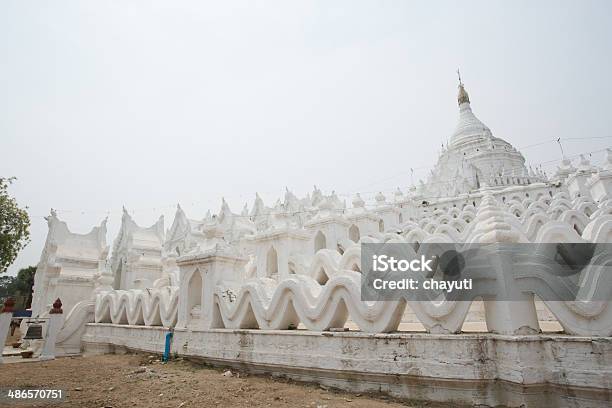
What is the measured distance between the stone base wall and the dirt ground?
0.24m

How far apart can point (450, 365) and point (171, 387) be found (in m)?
4.02

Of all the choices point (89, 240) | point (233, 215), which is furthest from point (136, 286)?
point (233, 215)

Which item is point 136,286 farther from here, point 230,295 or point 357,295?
point 357,295

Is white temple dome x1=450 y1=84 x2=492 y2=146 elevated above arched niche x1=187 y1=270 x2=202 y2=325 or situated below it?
above

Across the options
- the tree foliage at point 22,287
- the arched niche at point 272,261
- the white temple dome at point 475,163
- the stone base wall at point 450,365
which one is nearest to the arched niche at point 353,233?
the arched niche at point 272,261

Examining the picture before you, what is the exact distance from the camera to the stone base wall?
11.4 ft

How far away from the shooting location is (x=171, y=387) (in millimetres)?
5574

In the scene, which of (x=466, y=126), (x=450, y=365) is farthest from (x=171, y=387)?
(x=466, y=126)

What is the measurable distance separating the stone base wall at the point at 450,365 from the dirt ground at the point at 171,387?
242 mm

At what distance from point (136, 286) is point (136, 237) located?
4.62 meters

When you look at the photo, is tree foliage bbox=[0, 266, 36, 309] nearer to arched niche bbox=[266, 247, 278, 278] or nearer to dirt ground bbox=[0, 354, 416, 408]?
arched niche bbox=[266, 247, 278, 278]

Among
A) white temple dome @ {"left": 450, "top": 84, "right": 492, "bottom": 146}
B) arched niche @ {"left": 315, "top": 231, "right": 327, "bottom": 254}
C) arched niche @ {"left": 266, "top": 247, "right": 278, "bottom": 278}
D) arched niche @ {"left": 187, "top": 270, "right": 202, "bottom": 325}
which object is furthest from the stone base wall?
white temple dome @ {"left": 450, "top": 84, "right": 492, "bottom": 146}

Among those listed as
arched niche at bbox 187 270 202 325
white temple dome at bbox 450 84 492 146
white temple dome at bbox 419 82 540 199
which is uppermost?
white temple dome at bbox 450 84 492 146

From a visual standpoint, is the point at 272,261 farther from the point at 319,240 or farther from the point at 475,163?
the point at 475,163
